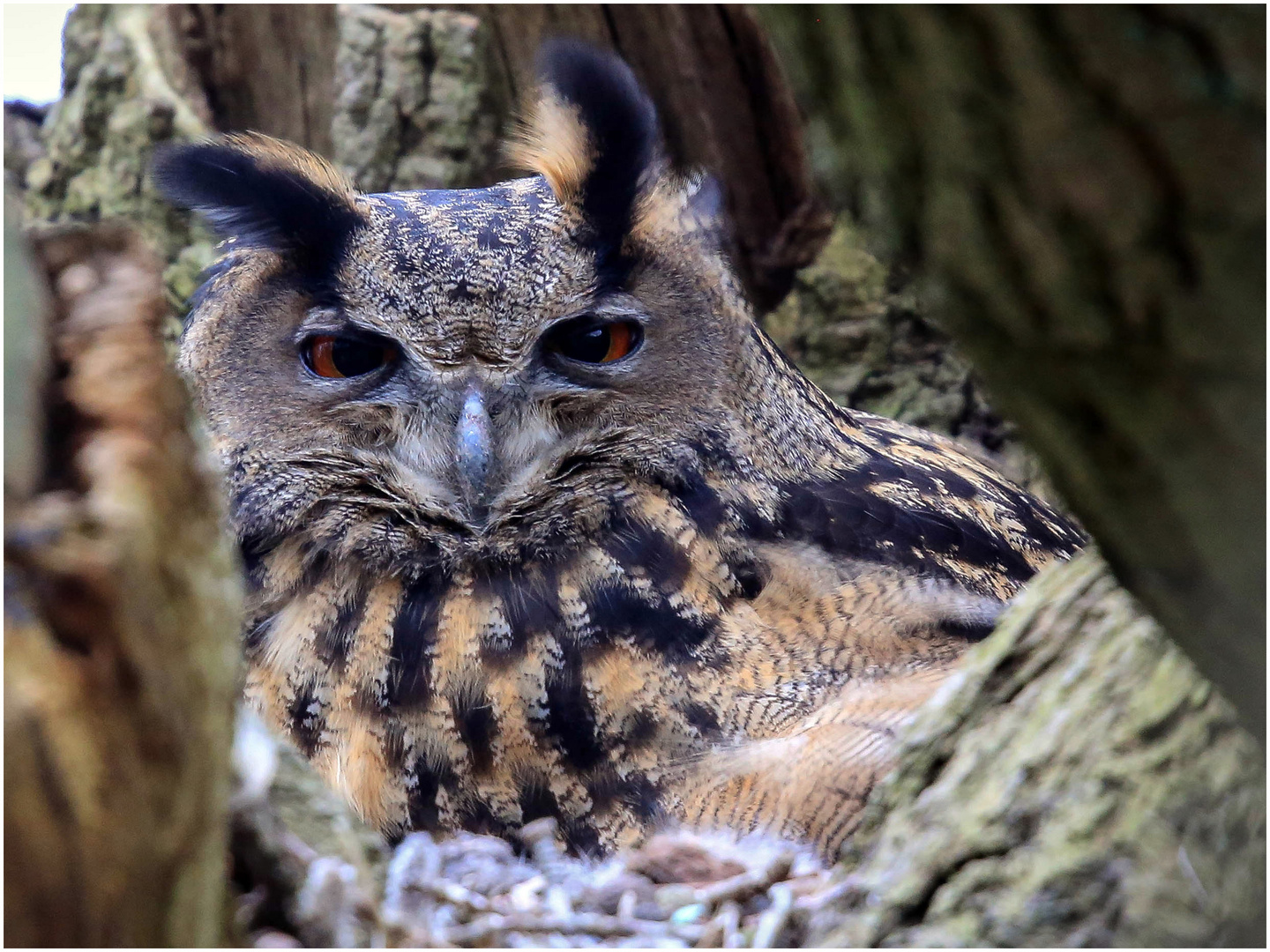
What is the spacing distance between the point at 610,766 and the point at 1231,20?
4.43 ft

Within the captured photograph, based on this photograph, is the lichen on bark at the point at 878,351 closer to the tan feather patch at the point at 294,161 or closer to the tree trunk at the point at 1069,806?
the tan feather patch at the point at 294,161

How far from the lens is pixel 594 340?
1.88 meters

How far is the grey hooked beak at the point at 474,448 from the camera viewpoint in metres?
1.74

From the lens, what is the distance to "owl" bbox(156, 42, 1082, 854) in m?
1.70

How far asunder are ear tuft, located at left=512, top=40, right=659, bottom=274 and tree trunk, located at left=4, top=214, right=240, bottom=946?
1308 millimetres

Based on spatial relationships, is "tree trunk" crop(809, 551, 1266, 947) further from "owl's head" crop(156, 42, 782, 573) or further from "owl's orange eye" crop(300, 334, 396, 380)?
"owl's orange eye" crop(300, 334, 396, 380)

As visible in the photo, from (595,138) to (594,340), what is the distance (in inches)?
14.8

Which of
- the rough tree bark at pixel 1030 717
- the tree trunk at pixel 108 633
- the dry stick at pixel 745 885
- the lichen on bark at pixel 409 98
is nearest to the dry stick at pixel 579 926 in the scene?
the dry stick at pixel 745 885

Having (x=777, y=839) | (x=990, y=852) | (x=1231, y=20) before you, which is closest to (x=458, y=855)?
(x=777, y=839)

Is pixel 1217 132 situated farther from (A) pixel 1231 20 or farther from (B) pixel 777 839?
(B) pixel 777 839

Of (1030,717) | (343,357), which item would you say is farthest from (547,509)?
(1030,717)

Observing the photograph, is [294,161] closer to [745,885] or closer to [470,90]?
[745,885]

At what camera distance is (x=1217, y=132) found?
21.3 inches

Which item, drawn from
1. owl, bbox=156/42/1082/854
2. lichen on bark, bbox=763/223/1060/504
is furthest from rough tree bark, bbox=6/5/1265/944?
lichen on bark, bbox=763/223/1060/504
